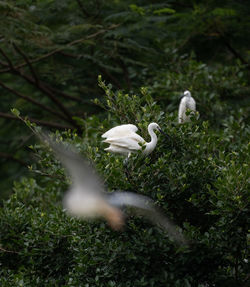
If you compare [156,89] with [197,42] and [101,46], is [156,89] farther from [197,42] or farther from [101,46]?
[197,42]

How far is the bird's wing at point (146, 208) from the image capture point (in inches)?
142

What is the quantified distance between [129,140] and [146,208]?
50cm

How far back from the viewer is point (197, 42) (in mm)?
8398

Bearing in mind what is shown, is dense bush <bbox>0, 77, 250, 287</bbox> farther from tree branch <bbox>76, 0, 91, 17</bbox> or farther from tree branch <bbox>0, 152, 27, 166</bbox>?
tree branch <bbox>0, 152, 27, 166</bbox>

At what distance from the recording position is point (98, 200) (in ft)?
11.7

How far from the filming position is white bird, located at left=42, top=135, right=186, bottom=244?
359 centimetres

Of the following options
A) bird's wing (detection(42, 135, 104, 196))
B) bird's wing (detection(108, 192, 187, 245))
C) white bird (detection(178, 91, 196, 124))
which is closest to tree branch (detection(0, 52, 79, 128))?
white bird (detection(178, 91, 196, 124))

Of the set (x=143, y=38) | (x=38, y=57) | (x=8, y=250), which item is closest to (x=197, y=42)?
(x=143, y=38)

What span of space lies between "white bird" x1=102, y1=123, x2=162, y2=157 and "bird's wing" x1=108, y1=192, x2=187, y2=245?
12.8 inches

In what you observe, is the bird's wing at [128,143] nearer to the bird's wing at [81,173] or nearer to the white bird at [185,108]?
the bird's wing at [81,173]

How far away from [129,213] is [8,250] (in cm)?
179

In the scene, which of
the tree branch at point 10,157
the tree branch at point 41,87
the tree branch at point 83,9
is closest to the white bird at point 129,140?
the tree branch at point 41,87

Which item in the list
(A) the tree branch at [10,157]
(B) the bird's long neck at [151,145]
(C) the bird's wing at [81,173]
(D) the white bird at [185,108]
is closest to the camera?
(C) the bird's wing at [81,173]

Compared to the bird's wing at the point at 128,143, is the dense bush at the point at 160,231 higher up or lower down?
lower down
